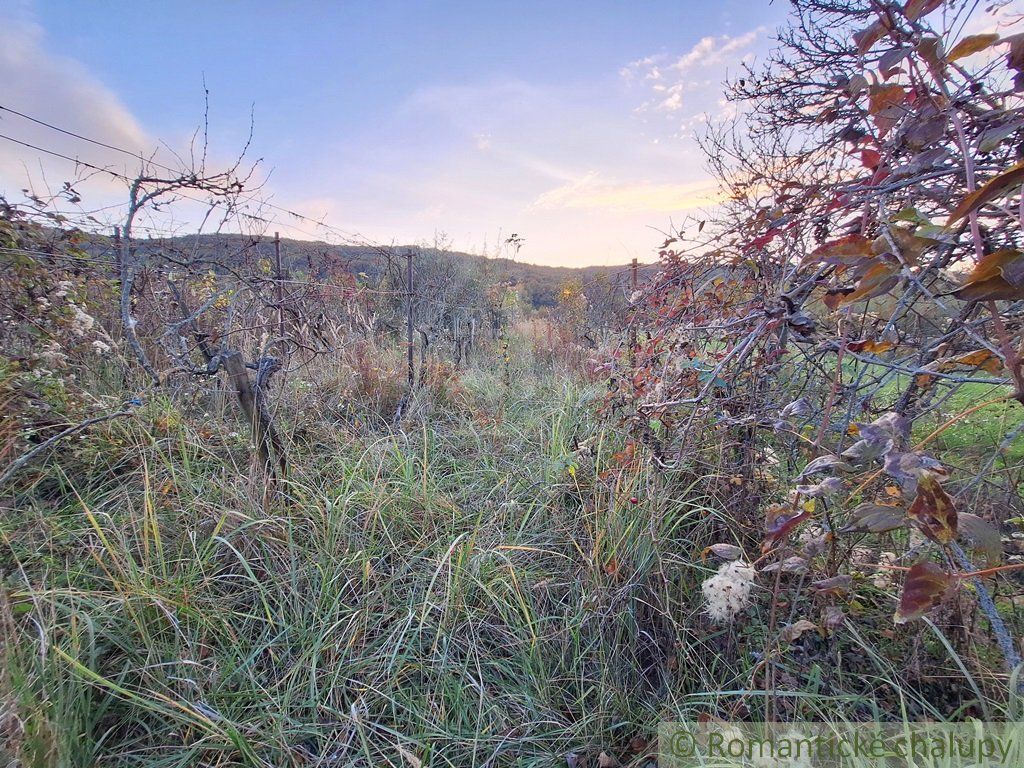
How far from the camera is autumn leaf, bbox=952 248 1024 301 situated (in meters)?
0.53

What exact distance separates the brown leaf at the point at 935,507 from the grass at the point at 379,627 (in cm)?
70

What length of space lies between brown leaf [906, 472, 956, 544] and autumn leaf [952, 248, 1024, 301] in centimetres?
29

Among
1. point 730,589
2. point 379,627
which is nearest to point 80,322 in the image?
point 379,627

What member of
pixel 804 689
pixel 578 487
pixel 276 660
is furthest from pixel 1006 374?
pixel 276 660

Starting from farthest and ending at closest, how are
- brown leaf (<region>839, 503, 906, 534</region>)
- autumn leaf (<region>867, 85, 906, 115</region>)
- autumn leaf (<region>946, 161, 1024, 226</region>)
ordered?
1. autumn leaf (<region>867, 85, 906, 115</region>)
2. brown leaf (<region>839, 503, 906, 534</region>)
3. autumn leaf (<region>946, 161, 1024, 226</region>)

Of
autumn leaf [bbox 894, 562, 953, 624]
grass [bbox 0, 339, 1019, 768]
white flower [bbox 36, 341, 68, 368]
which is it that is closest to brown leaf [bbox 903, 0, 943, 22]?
autumn leaf [bbox 894, 562, 953, 624]

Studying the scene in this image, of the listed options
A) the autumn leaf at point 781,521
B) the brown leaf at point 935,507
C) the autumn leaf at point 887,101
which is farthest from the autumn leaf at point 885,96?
the autumn leaf at point 781,521

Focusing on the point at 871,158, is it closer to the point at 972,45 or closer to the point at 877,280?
the point at 972,45

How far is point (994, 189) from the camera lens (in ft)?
1.59

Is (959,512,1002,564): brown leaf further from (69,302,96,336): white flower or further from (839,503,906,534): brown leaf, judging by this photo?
(69,302,96,336): white flower

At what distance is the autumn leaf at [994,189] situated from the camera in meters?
0.46

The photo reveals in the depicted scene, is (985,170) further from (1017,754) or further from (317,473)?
(317,473)

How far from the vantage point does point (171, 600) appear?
154cm

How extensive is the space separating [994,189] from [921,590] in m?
0.56
